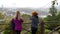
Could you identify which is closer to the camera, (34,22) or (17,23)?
(17,23)

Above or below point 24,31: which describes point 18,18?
above

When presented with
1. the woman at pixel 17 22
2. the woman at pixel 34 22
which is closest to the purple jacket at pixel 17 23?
the woman at pixel 17 22

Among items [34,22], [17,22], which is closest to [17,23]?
[17,22]

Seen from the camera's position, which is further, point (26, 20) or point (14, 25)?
point (26, 20)

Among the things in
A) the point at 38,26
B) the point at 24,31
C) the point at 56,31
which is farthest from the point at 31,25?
the point at 56,31

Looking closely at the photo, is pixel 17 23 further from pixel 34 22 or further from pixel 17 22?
pixel 34 22

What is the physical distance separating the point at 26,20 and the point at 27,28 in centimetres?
26

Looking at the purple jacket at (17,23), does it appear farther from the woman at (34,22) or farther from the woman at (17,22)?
the woman at (34,22)

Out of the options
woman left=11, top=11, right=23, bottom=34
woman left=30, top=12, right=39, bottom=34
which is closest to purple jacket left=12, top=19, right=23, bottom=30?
woman left=11, top=11, right=23, bottom=34

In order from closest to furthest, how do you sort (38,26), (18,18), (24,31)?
(18,18) → (38,26) → (24,31)

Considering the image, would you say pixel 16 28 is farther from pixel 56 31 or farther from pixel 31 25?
pixel 56 31

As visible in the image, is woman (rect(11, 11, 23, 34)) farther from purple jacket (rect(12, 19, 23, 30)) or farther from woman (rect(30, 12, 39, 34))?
woman (rect(30, 12, 39, 34))

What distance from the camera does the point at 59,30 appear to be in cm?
780

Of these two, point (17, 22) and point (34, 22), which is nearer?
point (17, 22)
